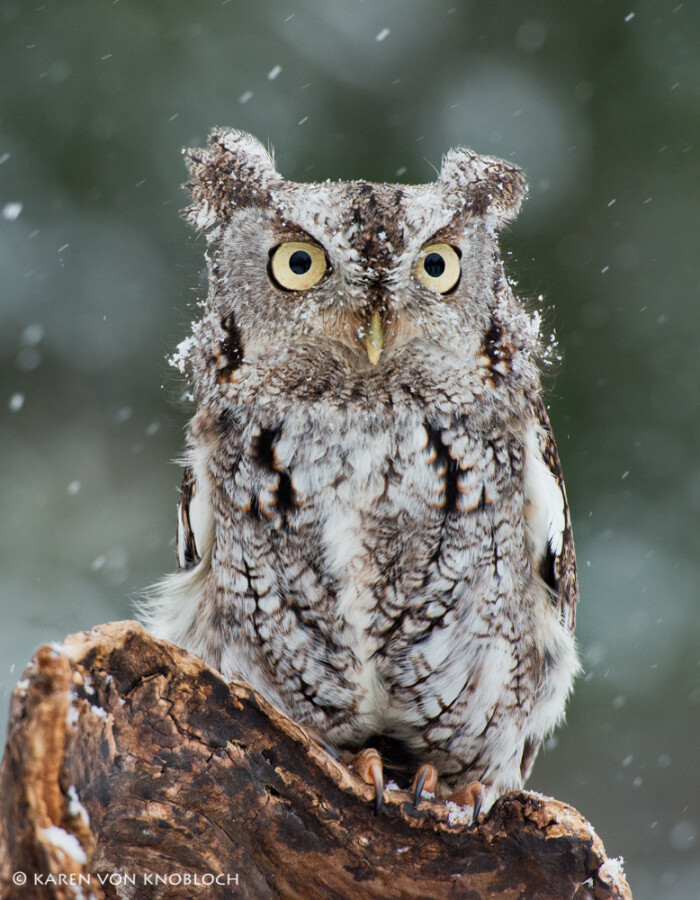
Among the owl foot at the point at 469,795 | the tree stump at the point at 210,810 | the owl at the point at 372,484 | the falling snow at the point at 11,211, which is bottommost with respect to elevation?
the tree stump at the point at 210,810

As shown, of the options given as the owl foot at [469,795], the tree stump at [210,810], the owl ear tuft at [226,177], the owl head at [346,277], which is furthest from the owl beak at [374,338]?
the owl foot at [469,795]

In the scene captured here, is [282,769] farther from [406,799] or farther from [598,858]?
[598,858]

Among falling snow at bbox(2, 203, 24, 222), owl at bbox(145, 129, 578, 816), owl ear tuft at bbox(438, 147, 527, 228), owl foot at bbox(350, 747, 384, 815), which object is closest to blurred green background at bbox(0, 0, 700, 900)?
falling snow at bbox(2, 203, 24, 222)

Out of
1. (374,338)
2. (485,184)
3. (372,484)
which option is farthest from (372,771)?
(485,184)

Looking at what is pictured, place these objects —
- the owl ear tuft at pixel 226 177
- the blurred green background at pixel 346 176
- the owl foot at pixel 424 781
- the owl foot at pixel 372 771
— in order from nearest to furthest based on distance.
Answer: the owl foot at pixel 372 771 → the owl foot at pixel 424 781 → the owl ear tuft at pixel 226 177 → the blurred green background at pixel 346 176

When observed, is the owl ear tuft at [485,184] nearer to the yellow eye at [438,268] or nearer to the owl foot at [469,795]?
the yellow eye at [438,268]

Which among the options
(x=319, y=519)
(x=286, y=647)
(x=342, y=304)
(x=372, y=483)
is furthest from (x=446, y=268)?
(x=286, y=647)

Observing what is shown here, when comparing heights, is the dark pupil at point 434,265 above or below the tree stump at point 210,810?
above
